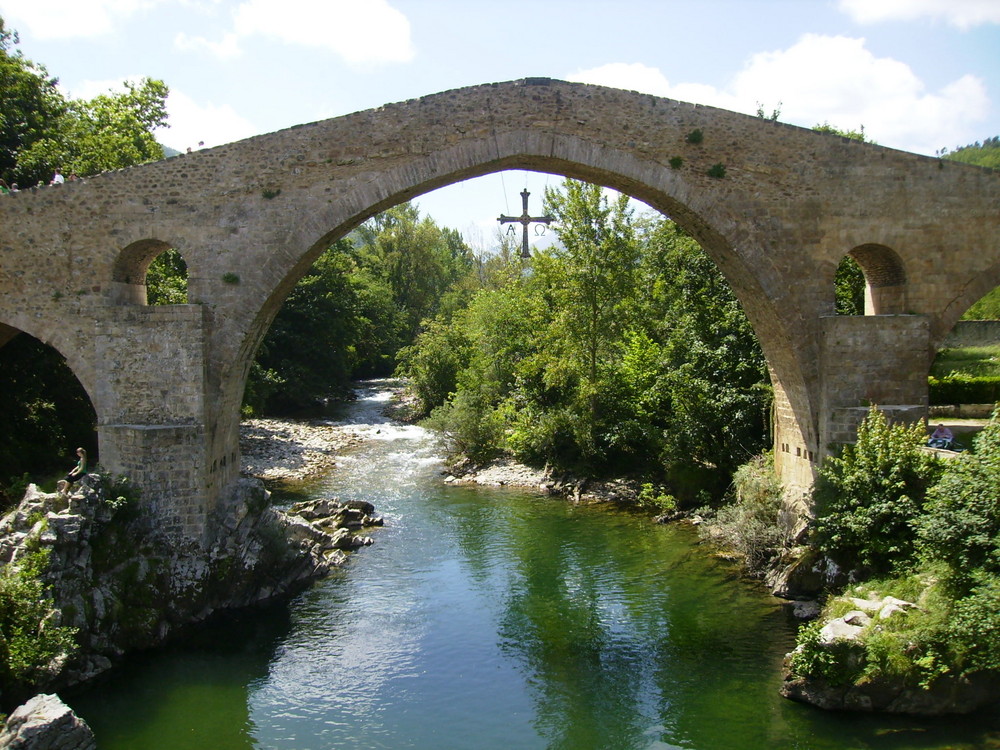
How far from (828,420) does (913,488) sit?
5.65 feet

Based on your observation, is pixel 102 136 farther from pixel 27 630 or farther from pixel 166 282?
pixel 27 630

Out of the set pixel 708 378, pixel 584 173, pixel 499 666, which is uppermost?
pixel 584 173

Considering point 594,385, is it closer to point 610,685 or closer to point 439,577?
point 439,577

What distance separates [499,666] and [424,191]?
6478 millimetres

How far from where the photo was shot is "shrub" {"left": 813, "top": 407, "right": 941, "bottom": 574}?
9438mm

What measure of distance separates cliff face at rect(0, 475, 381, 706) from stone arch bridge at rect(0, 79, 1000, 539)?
55 centimetres

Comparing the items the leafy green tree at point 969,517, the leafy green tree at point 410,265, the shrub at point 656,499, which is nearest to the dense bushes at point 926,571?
the leafy green tree at point 969,517

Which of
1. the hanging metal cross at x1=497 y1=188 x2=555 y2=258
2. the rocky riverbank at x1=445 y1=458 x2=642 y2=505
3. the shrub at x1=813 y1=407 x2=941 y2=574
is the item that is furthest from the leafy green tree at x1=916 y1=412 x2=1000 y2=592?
the hanging metal cross at x1=497 y1=188 x2=555 y2=258

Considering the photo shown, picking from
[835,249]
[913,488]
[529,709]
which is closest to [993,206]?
[835,249]

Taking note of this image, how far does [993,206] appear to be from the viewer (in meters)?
11.5

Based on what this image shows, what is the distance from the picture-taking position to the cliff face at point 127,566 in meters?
9.01

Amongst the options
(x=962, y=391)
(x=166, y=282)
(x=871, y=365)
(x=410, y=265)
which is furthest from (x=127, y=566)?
(x=410, y=265)

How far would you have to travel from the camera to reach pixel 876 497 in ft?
31.9

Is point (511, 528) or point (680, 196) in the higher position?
point (680, 196)
